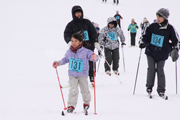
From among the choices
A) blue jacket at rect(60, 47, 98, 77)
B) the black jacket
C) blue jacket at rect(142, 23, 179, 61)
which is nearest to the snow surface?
blue jacket at rect(60, 47, 98, 77)

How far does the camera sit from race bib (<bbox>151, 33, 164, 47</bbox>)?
5.06 m

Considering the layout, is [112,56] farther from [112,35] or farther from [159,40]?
[159,40]

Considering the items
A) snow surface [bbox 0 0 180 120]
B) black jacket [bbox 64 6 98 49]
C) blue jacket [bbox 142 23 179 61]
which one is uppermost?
black jacket [bbox 64 6 98 49]

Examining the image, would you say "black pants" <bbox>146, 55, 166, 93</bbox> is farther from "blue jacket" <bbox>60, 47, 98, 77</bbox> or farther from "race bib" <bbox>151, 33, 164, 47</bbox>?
"blue jacket" <bbox>60, 47, 98, 77</bbox>

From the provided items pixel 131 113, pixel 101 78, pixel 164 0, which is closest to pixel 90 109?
pixel 131 113

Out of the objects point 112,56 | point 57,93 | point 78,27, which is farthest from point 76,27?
point 112,56

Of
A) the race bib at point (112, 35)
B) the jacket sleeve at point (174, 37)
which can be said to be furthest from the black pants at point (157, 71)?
the race bib at point (112, 35)

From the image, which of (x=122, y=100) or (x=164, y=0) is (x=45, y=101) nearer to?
(x=122, y=100)

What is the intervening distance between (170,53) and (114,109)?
1.88 m

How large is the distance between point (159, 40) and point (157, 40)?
5cm

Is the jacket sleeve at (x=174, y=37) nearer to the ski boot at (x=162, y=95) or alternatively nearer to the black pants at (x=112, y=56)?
the ski boot at (x=162, y=95)

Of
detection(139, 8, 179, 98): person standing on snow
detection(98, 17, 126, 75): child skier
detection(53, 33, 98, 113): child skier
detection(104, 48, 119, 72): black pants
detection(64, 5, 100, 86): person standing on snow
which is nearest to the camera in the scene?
detection(53, 33, 98, 113): child skier

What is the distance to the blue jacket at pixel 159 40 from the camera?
502cm

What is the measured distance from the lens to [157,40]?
511 centimetres
